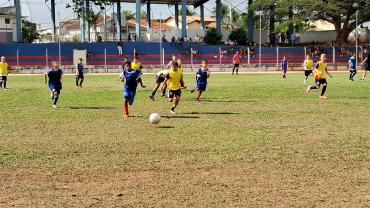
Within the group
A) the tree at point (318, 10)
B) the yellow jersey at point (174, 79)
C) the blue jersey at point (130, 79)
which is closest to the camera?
the blue jersey at point (130, 79)

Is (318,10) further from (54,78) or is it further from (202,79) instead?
(54,78)

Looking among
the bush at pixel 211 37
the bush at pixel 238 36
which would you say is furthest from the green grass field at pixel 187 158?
the bush at pixel 238 36

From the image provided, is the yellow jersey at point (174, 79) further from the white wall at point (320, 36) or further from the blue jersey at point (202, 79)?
the white wall at point (320, 36)

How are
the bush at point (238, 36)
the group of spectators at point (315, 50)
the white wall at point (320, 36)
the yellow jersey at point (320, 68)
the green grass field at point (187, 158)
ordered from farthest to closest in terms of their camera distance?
the white wall at point (320, 36) → the bush at point (238, 36) → the group of spectators at point (315, 50) → the yellow jersey at point (320, 68) → the green grass field at point (187, 158)

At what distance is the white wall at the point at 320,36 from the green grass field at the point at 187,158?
49.7m

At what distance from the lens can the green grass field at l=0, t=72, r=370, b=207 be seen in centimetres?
593

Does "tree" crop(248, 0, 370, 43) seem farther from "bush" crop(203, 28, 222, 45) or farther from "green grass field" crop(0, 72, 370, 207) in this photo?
"green grass field" crop(0, 72, 370, 207)

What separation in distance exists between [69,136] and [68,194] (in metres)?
4.26

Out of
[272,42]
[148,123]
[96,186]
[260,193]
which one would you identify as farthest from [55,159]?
[272,42]

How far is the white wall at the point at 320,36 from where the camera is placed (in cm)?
6177

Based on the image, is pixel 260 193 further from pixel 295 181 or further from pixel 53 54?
pixel 53 54

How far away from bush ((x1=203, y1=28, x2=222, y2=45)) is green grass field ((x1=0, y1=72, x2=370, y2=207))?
40221 millimetres

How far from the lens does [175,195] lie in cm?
598

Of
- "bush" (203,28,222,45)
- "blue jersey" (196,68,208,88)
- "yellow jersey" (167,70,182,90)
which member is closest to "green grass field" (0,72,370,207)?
"yellow jersey" (167,70,182,90)
